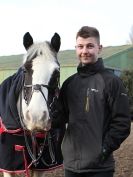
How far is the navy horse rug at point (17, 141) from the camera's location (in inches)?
160

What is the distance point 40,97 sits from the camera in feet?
11.1

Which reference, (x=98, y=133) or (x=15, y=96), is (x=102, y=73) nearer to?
(x=98, y=133)

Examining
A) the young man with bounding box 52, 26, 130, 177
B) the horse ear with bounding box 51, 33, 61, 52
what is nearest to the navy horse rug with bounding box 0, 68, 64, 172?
the horse ear with bounding box 51, 33, 61, 52

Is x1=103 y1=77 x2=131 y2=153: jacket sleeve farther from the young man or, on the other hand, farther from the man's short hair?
the man's short hair

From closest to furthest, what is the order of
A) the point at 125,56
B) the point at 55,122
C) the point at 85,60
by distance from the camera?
the point at 85,60 < the point at 55,122 < the point at 125,56

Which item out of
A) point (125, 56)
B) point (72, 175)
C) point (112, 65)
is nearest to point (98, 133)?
point (72, 175)

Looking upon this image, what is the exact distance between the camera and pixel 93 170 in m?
3.20

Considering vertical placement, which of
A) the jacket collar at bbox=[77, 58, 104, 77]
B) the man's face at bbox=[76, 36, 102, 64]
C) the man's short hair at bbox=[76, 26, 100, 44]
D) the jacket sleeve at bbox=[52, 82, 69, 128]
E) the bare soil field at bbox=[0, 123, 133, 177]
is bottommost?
the bare soil field at bbox=[0, 123, 133, 177]

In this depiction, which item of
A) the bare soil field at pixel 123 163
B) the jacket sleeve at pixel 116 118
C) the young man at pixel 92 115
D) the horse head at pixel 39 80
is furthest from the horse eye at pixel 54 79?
the bare soil field at pixel 123 163

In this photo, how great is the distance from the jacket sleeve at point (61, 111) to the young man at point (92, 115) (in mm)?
109

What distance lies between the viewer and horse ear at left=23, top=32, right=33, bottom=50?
12.7 feet

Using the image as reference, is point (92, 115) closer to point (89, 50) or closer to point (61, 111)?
point (61, 111)

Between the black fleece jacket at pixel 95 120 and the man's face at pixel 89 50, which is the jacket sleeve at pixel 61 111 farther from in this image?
the man's face at pixel 89 50

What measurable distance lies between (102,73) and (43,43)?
0.82 meters
